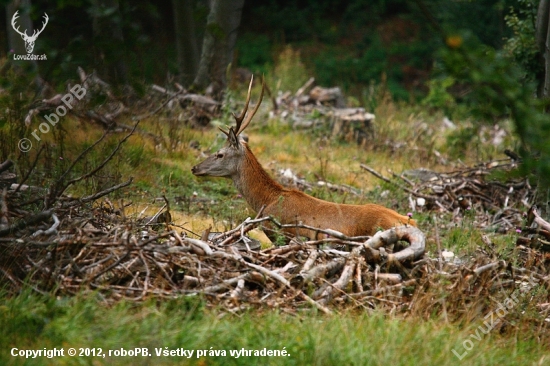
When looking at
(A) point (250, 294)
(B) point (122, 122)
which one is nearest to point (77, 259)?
(A) point (250, 294)

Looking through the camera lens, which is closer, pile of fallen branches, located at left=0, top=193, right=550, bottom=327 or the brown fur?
pile of fallen branches, located at left=0, top=193, right=550, bottom=327

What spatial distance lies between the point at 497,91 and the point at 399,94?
673 inches

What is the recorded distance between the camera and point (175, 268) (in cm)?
518

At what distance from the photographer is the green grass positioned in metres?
4.32

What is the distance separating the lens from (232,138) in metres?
7.99

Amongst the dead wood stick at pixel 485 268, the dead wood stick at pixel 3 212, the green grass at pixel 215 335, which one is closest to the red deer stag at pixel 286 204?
the dead wood stick at pixel 485 268

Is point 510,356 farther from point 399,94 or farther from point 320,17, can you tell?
point 320,17

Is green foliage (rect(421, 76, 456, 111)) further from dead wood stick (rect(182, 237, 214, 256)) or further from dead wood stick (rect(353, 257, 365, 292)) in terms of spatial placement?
dead wood stick (rect(182, 237, 214, 256))

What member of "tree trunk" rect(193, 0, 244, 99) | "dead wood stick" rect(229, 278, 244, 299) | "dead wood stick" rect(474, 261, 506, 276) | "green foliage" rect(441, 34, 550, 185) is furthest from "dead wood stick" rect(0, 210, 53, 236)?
"tree trunk" rect(193, 0, 244, 99)

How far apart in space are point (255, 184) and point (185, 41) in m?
7.19

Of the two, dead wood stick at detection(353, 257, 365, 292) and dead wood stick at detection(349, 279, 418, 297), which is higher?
dead wood stick at detection(353, 257, 365, 292)

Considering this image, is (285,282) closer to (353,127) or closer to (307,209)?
(307,209)

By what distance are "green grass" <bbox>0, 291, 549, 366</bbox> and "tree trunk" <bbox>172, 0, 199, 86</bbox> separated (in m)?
9.71

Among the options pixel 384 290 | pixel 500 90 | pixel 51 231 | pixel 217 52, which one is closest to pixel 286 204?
pixel 384 290
